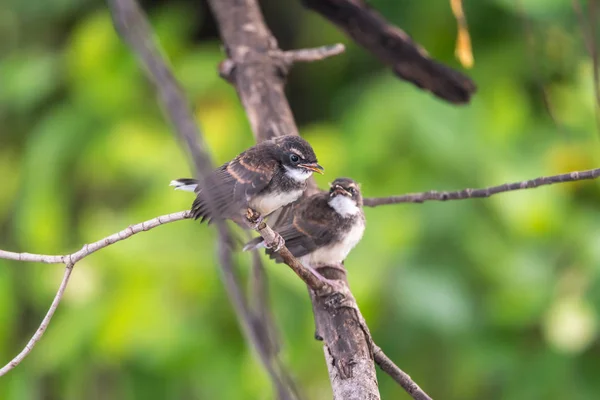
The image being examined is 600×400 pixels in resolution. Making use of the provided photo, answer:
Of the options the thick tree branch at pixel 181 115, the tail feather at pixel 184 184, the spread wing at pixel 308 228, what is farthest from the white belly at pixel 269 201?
the thick tree branch at pixel 181 115

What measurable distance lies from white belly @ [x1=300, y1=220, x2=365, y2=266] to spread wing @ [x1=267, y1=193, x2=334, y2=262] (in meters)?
0.02

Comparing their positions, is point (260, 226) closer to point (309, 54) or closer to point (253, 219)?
point (253, 219)

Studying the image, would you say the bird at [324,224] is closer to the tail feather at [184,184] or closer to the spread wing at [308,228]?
the spread wing at [308,228]

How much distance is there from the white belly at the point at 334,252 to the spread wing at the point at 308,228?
22 millimetres

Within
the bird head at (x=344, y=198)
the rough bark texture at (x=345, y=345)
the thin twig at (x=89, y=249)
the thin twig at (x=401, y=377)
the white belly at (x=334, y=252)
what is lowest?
the thin twig at (x=401, y=377)

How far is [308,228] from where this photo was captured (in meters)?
2.32

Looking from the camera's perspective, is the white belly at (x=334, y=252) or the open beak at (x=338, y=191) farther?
the open beak at (x=338, y=191)

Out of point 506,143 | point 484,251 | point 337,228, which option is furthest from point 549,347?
point 337,228

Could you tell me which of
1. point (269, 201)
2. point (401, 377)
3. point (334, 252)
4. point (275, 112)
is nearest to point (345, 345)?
point (401, 377)

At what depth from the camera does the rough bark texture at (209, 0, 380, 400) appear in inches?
60.7

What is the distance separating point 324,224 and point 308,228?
46 mm

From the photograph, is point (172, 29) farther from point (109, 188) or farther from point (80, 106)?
point (109, 188)

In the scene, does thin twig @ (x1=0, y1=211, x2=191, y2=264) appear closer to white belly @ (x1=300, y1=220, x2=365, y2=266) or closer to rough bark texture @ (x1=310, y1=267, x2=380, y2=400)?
rough bark texture @ (x1=310, y1=267, x2=380, y2=400)

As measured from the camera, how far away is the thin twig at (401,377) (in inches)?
63.3
